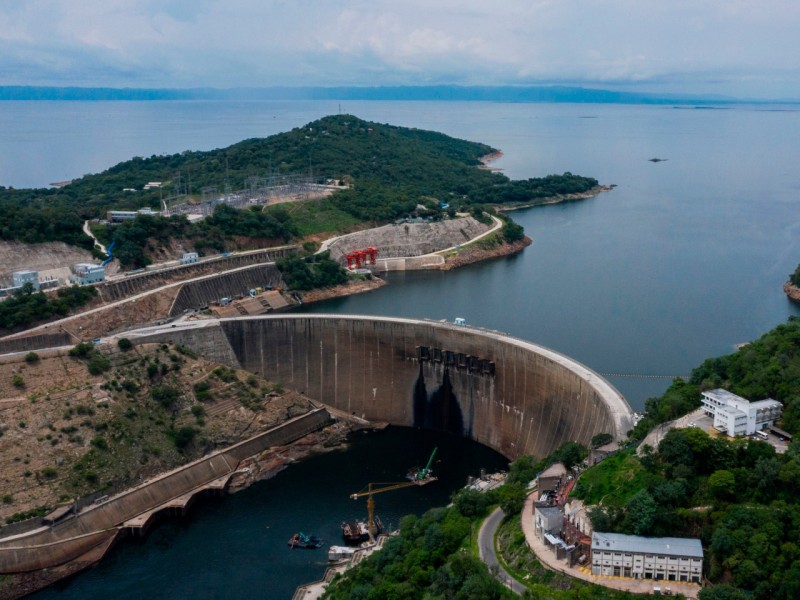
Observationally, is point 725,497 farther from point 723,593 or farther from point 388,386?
point 388,386

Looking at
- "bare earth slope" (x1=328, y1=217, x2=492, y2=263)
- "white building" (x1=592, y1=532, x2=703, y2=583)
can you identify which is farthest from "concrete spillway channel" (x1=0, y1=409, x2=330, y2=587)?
"bare earth slope" (x1=328, y1=217, x2=492, y2=263)

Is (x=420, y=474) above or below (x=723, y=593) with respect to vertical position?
below

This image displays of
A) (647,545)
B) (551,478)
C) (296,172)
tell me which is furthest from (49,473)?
(296,172)

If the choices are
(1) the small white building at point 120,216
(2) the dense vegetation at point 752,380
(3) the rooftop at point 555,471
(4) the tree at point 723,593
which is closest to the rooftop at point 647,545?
(4) the tree at point 723,593

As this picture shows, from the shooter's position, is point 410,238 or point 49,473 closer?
point 49,473

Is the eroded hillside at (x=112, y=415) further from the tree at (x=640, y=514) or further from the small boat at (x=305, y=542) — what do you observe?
the tree at (x=640, y=514)

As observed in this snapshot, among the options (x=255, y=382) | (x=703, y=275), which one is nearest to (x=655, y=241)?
(x=703, y=275)
